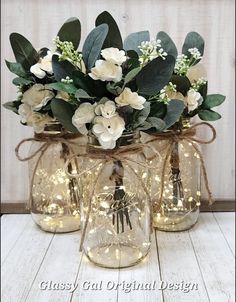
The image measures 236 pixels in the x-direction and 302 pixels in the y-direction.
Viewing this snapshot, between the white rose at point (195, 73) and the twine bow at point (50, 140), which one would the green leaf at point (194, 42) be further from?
the twine bow at point (50, 140)

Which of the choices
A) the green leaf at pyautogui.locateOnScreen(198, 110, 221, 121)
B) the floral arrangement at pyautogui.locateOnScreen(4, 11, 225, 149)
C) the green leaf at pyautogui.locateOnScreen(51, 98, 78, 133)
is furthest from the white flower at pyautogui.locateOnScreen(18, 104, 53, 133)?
the green leaf at pyautogui.locateOnScreen(198, 110, 221, 121)

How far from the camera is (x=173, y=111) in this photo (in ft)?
2.88

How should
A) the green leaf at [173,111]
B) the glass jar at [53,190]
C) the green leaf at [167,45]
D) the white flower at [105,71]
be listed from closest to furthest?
the white flower at [105,71] → the green leaf at [173,111] → the green leaf at [167,45] → the glass jar at [53,190]

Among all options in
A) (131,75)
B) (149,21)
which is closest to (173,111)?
(131,75)

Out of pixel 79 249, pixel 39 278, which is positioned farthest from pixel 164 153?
pixel 39 278

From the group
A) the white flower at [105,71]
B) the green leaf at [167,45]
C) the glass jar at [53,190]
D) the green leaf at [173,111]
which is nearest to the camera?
the white flower at [105,71]

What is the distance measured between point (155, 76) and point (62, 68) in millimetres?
168

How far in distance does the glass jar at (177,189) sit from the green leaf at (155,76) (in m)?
0.25

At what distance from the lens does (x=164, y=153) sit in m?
1.05

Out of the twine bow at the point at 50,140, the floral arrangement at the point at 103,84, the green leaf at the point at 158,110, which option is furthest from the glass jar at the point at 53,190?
the green leaf at the point at 158,110

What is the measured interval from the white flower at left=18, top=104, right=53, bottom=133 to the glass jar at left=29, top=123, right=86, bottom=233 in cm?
10

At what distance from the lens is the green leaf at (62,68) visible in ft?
2.70

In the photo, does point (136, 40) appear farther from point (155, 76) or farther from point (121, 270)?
point (121, 270)

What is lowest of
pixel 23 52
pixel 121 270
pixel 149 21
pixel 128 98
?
pixel 121 270
